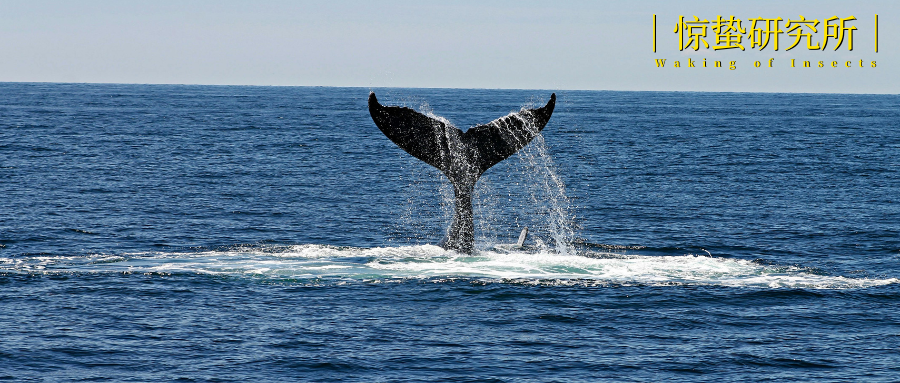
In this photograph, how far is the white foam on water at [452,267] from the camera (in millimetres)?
18078

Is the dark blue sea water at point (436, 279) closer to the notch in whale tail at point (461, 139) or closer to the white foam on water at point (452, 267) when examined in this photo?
the white foam on water at point (452, 267)

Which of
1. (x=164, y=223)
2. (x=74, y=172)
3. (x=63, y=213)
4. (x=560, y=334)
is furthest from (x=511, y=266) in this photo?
(x=74, y=172)

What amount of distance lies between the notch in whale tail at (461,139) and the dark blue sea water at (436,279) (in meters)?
1.52

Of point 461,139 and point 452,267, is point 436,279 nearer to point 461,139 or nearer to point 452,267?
point 452,267

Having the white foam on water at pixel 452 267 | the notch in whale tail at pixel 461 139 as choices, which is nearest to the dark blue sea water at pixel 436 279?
the white foam on water at pixel 452 267

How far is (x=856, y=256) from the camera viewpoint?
72.3 ft

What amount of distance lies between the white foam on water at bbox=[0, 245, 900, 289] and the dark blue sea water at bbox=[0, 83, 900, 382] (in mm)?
90

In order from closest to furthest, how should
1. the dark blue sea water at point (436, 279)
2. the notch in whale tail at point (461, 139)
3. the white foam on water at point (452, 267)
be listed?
the dark blue sea water at point (436, 279) < the notch in whale tail at point (461, 139) < the white foam on water at point (452, 267)

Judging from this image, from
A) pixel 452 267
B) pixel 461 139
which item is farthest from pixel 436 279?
pixel 461 139

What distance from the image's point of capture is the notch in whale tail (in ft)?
55.1

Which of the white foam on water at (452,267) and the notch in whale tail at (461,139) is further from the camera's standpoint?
the white foam on water at (452,267)

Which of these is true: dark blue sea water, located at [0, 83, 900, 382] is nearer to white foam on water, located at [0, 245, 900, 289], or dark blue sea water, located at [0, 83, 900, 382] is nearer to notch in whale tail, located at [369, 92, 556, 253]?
white foam on water, located at [0, 245, 900, 289]

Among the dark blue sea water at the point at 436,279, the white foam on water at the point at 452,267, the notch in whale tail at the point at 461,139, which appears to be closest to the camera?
the dark blue sea water at the point at 436,279

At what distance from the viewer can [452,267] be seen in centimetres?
1864
